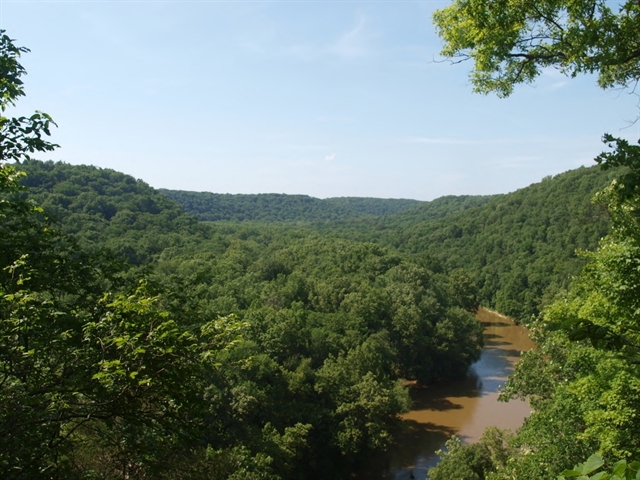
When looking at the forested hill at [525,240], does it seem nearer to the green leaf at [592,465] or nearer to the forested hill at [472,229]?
the forested hill at [472,229]

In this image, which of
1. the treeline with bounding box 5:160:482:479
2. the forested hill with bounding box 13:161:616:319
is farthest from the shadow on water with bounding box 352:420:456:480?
the forested hill with bounding box 13:161:616:319

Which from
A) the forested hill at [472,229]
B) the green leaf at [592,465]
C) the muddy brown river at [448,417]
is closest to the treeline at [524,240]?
the forested hill at [472,229]

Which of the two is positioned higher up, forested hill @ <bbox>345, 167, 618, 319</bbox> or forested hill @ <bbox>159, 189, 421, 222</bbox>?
forested hill @ <bbox>159, 189, 421, 222</bbox>

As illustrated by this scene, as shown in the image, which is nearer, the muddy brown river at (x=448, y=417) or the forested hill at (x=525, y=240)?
the muddy brown river at (x=448, y=417)

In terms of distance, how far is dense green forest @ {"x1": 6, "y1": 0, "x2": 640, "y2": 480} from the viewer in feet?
13.9

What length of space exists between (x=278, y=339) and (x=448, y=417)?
35.6 feet

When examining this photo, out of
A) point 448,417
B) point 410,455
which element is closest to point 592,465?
point 410,455

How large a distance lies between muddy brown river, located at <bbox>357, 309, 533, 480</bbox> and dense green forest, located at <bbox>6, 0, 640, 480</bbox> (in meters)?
1.10

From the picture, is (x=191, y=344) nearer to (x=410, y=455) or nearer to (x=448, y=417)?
(x=410, y=455)

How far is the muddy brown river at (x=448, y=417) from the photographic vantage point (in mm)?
21328

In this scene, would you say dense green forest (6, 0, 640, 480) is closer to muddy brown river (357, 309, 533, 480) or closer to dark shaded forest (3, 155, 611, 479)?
dark shaded forest (3, 155, 611, 479)

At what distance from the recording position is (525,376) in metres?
13.0

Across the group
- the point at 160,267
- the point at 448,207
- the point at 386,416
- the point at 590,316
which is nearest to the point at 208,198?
the point at 448,207

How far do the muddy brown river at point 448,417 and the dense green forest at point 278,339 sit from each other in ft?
3.60
